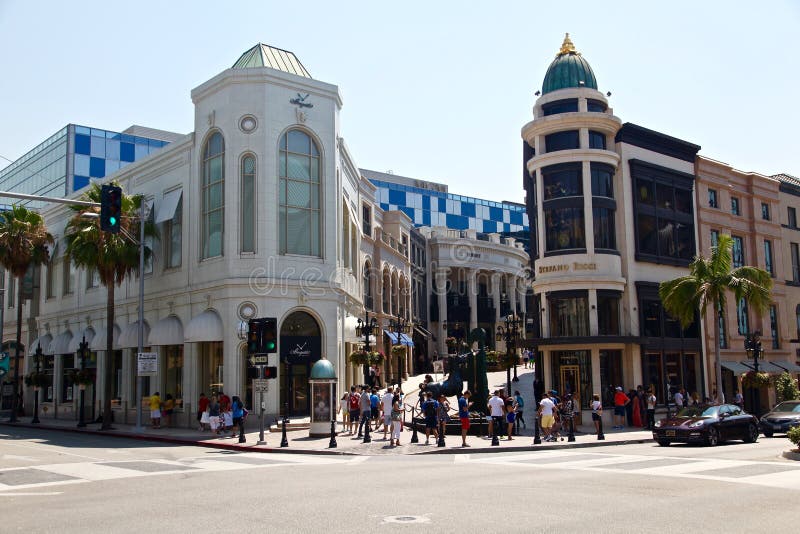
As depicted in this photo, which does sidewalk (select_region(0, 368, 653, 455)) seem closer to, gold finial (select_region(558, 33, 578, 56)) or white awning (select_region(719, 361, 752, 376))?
white awning (select_region(719, 361, 752, 376))

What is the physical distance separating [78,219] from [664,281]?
28.5 meters

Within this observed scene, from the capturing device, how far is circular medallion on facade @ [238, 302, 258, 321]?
102ft

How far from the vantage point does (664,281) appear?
37.0m

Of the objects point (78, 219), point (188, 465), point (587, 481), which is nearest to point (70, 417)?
point (78, 219)

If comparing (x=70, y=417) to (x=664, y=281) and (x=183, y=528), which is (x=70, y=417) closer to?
(x=664, y=281)

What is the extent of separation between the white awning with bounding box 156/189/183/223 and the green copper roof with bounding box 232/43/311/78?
22.1 ft

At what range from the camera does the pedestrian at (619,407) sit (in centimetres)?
3083

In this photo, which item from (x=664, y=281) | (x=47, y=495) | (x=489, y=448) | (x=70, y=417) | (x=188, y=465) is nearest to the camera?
(x=47, y=495)

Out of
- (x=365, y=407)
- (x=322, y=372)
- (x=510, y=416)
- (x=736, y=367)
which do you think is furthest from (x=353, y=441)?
(x=736, y=367)

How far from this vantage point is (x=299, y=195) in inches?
1293

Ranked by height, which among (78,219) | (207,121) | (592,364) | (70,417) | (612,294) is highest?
(207,121)

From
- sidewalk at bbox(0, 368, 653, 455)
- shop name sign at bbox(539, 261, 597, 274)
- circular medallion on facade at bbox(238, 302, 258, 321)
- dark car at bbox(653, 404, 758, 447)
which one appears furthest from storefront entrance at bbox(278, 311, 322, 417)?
dark car at bbox(653, 404, 758, 447)

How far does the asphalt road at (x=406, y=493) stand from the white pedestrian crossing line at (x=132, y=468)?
0.04 meters

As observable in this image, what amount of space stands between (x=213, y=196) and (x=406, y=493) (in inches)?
930
